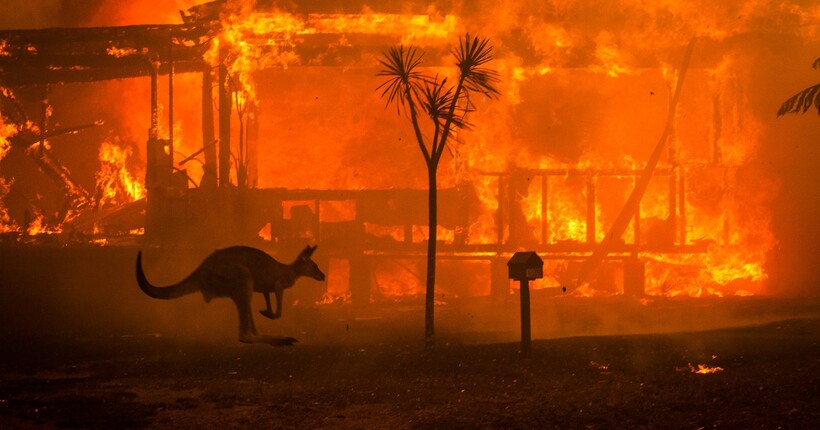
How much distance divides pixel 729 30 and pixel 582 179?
5.05m

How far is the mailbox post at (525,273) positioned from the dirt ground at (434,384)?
294 mm

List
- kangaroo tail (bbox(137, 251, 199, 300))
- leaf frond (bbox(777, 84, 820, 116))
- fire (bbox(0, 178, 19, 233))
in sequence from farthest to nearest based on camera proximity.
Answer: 1. fire (bbox(0, 178, 19, 233))
2. leaf frond (bbox(777, 84, 820, 116))
3. kangaroo tail (bbox(137, 251, 199, 300))

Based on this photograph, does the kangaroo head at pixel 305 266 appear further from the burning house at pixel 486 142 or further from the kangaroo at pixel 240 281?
the burning house at pixel 486 142

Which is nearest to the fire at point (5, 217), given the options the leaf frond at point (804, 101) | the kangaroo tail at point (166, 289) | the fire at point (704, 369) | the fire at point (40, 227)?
the fire at point (40, 227)

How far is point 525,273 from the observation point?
10281 mm

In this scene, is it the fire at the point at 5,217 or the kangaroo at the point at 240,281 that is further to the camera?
the fire at the point at 5,217

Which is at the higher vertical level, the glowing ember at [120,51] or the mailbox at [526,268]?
the glowing ember at [120,51]

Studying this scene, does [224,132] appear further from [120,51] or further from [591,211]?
[591,211]

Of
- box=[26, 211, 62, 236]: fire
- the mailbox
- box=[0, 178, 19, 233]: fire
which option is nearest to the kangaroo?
the mailbox

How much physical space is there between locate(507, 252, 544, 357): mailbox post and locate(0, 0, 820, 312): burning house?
320 inches

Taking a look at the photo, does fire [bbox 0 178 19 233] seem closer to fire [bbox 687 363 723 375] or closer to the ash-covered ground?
the ash-covered ground

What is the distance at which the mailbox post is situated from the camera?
10.3 meters

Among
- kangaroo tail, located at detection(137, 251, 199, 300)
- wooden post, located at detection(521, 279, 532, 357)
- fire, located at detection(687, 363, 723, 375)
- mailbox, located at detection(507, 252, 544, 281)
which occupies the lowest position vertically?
fire, located at detection(687, 363, 723, 375)

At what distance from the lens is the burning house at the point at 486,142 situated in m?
18.5
